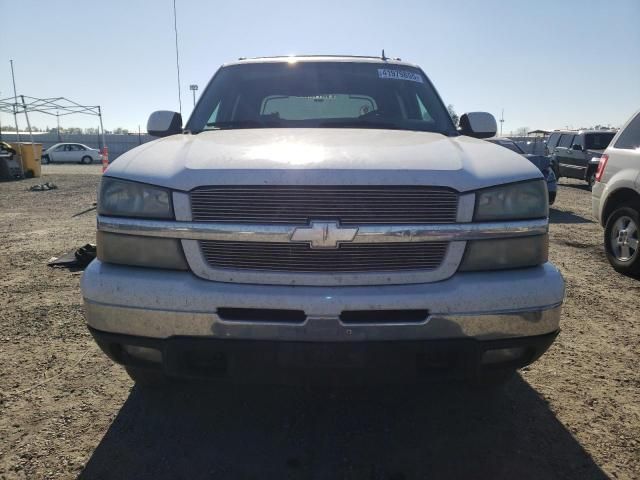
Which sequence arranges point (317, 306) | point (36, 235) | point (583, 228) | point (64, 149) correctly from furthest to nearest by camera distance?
point (64, 149)
point (583, 228)
point (36, 235)
point (317, 306)

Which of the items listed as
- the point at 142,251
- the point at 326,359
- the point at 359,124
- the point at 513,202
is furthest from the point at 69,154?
the point at 513,202

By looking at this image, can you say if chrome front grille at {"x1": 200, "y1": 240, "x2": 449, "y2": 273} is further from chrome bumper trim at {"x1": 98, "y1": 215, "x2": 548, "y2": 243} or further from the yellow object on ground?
the yellow object on ground

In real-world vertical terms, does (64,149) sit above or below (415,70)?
below

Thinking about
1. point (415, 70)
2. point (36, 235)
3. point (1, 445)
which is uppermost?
point (415, 70)

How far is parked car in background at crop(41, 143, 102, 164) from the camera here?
35.3 meters

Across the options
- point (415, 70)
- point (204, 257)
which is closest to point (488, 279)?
point (204, 257)

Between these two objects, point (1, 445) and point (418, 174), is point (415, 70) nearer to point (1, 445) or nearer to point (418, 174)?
point (418, 174)

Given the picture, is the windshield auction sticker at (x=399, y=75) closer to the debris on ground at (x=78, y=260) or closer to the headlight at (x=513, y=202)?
the headlight at (x=513, y=202)

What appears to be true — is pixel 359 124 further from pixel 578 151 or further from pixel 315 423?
pixel 578 151

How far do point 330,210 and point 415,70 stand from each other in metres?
2.29

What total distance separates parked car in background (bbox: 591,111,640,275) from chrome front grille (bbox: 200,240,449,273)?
14.5ft

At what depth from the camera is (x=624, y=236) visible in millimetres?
5484

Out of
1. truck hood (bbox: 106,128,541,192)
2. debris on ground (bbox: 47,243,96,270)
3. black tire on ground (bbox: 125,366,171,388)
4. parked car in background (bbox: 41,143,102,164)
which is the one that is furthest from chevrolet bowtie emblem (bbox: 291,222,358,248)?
parked car in background (bbox: 41,143,102,164)

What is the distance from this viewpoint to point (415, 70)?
378 cm
